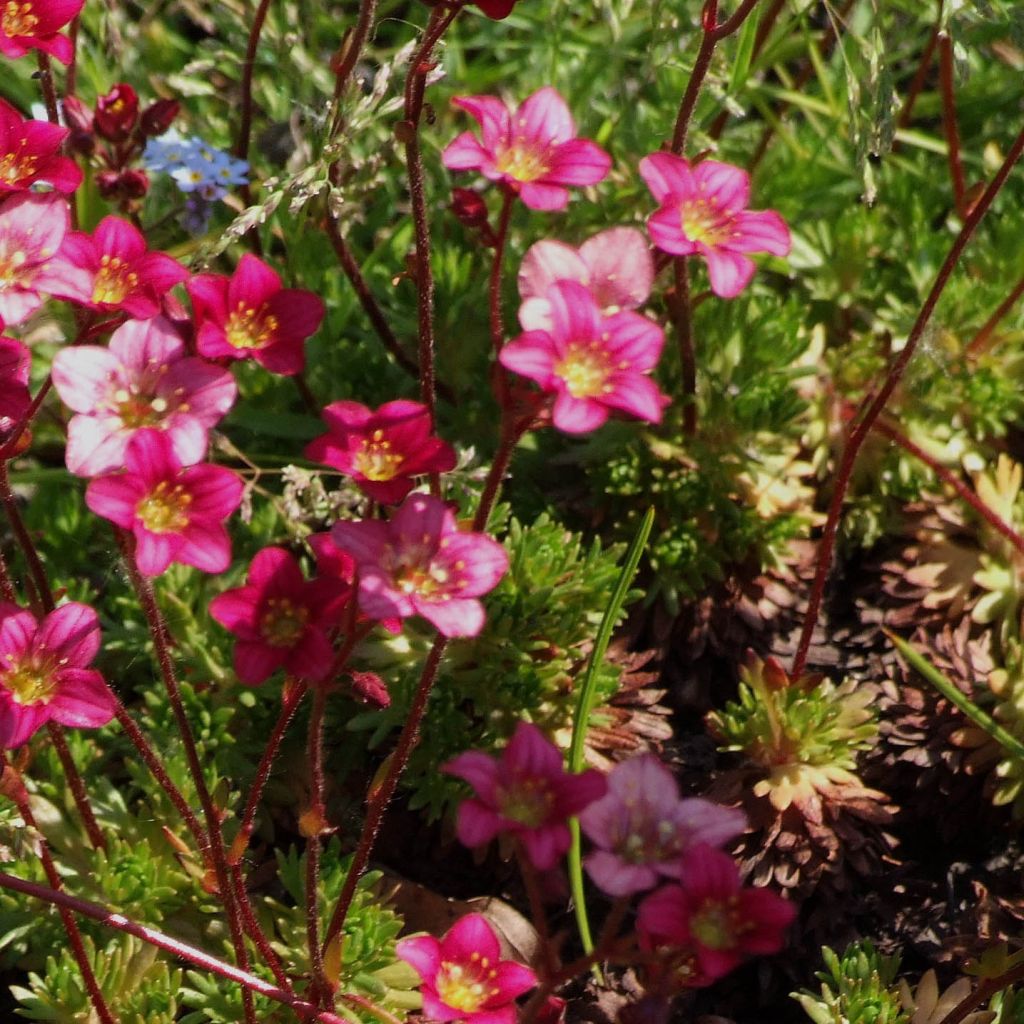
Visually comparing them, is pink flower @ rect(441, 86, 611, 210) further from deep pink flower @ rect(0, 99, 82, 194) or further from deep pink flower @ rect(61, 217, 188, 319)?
deep pink flower @ rect(0, 99, 82, 194)

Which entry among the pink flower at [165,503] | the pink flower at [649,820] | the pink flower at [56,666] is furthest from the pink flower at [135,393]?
the pink flower at [649,820]

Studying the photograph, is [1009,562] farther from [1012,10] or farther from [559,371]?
[559,371]

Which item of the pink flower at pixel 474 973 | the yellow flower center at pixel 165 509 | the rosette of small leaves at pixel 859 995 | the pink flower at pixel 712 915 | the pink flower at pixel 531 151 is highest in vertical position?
the pink flower at pixel 531 151

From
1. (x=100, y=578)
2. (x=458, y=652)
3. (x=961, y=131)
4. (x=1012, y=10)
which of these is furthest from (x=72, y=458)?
(x=961, y=131)

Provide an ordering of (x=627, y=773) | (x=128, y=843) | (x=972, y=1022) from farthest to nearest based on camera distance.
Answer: (x=128, y=843) → (x=972, y=1022) → (x=627, y=773)

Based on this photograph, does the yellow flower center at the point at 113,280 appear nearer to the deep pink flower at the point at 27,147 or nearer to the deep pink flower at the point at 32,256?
the deep pink flower at the point at 32,256

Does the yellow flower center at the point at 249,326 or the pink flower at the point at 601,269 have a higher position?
the pink flower at the point at 601,269

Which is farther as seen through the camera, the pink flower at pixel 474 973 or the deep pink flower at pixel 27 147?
the deep pink flower at pixel 27 147
